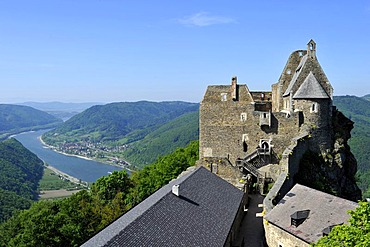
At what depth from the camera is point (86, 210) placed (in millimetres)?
38906

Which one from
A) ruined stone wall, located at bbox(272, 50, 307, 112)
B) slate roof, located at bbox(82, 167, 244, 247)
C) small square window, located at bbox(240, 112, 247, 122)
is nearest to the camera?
slate roof, located at bbox(82, 167, 244, 247)

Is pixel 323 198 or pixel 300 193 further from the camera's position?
pixel 300 193

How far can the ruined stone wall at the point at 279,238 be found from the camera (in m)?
20.2

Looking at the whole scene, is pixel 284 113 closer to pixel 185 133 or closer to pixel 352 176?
pixel 352 176

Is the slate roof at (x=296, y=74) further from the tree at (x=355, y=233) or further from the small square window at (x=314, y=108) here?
the tree at (x=355, y=233)

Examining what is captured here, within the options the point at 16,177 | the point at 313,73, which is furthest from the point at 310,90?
the point at 16,177

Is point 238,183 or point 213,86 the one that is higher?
point 213,86

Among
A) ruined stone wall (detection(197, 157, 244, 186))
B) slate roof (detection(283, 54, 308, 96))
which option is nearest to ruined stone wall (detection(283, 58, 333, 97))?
slate roof (detection(283, 54, 308, 96))

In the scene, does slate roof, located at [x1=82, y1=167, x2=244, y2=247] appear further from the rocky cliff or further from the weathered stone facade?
the rocky cliff

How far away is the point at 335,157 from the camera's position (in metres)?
35.7

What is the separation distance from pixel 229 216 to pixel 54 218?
19138 mm

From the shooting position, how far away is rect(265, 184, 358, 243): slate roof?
775 inches

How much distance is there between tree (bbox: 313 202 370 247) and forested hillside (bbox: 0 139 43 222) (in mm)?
85695

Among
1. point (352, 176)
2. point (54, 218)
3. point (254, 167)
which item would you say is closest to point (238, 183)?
point (254, 167)
